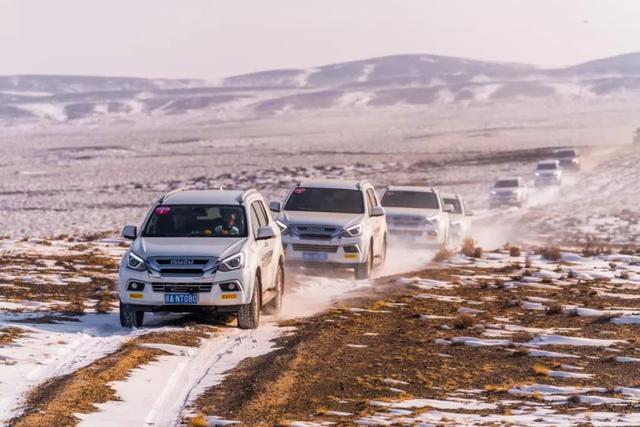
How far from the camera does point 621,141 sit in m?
103

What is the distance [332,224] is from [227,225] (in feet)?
16.3

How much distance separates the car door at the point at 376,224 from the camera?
20.7 m

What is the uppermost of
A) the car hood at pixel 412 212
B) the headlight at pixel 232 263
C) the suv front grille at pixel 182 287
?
the car hood at pixel 412 212

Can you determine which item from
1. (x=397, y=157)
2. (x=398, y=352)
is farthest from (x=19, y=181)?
(x=398, y=352)

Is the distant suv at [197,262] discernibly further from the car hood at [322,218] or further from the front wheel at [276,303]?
the car hood at [322,218]

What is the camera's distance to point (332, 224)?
19.6 meters

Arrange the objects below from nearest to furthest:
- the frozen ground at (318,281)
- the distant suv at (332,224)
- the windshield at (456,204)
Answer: the frozen ground at (318,281)
the distant suv at (332,224)
the windshield at (456,204)

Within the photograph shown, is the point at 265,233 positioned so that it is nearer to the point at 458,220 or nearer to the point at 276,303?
the point at 276,303

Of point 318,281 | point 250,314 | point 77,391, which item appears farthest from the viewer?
point 318,281

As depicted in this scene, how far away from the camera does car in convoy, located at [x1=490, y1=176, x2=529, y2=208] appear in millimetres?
46594

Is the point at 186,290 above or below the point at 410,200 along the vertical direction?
below

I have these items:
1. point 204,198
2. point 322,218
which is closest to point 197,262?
point 204,198

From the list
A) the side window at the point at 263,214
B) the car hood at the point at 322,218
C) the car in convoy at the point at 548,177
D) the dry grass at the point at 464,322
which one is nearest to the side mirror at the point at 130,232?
Answer: the side window at the point at 263,214

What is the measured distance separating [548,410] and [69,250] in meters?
16.9
